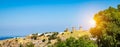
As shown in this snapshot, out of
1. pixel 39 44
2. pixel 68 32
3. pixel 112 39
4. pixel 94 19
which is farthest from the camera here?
pixel 68 32

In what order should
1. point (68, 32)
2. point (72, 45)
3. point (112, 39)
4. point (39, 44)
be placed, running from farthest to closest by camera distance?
point (68, 32)
point (39, 44)
point (112, 39)
point (72, 45)

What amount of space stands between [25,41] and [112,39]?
5014 centimetres

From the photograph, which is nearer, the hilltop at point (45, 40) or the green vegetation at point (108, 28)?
the green vegetation at point (108, 28)

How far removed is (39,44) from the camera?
108 meters

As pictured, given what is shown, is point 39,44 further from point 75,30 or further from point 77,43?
point 77,43

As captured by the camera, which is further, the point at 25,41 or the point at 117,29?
the point at 25,41

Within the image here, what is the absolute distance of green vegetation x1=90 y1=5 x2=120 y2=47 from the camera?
2872 inches

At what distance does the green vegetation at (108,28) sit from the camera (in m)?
72.9

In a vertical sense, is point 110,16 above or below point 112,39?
above

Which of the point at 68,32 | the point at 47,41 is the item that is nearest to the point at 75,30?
the point at 68,32

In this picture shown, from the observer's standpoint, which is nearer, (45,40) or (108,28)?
(108,28)

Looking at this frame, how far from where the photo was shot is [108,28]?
74.8 meters

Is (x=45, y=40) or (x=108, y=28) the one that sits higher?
(x=108, y=28)

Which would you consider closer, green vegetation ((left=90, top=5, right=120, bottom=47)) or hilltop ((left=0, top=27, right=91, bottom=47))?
green vegetation ((left=90, top=5, right=120, bottom=47))
